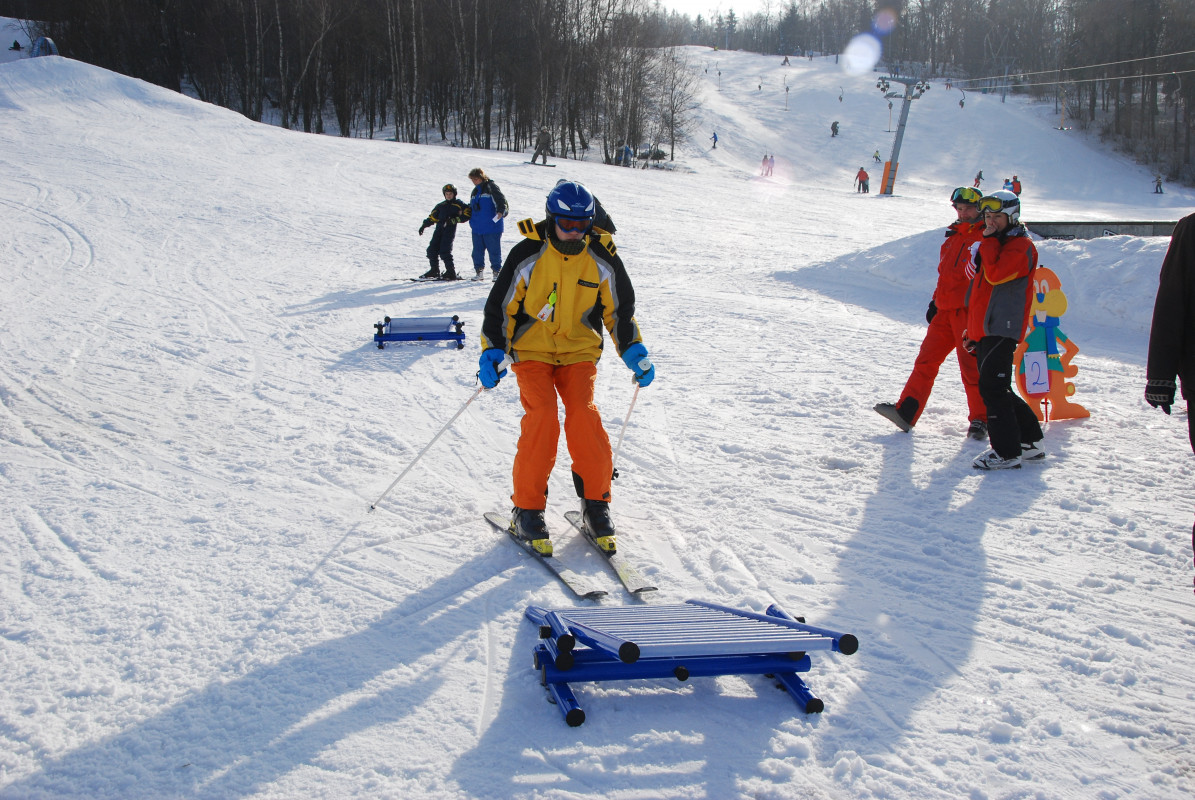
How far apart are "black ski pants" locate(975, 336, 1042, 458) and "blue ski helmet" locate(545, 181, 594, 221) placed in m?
2.99

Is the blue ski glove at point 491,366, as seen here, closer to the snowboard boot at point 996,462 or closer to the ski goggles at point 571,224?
the ski goggles at point 571,224

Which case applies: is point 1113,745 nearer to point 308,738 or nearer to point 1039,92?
point 308,738

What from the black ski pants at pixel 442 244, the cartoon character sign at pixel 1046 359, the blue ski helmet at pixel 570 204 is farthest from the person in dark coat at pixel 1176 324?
the black ski pants at pixel 442 244

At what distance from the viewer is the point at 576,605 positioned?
139 inches

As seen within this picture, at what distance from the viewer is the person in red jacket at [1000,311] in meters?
4.93

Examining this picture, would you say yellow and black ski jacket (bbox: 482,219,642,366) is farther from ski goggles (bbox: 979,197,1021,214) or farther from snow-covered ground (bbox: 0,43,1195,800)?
ski goggles (bbox: 979,197,1021,214)

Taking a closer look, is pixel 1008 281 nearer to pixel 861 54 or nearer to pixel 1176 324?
pixel 1176 324

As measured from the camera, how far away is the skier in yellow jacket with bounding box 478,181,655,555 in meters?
3.84

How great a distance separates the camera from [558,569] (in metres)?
3.82

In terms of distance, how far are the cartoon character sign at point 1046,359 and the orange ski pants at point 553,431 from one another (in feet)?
12.2

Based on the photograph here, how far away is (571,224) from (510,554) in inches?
66.8

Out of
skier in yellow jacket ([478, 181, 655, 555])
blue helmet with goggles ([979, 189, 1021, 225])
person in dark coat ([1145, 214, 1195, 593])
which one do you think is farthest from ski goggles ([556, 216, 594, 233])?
blue helmet with goggles ([979, 189, 1021, 225])

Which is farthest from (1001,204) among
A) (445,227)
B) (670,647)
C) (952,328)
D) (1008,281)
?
(445,227)

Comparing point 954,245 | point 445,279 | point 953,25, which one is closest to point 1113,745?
point 954,245
